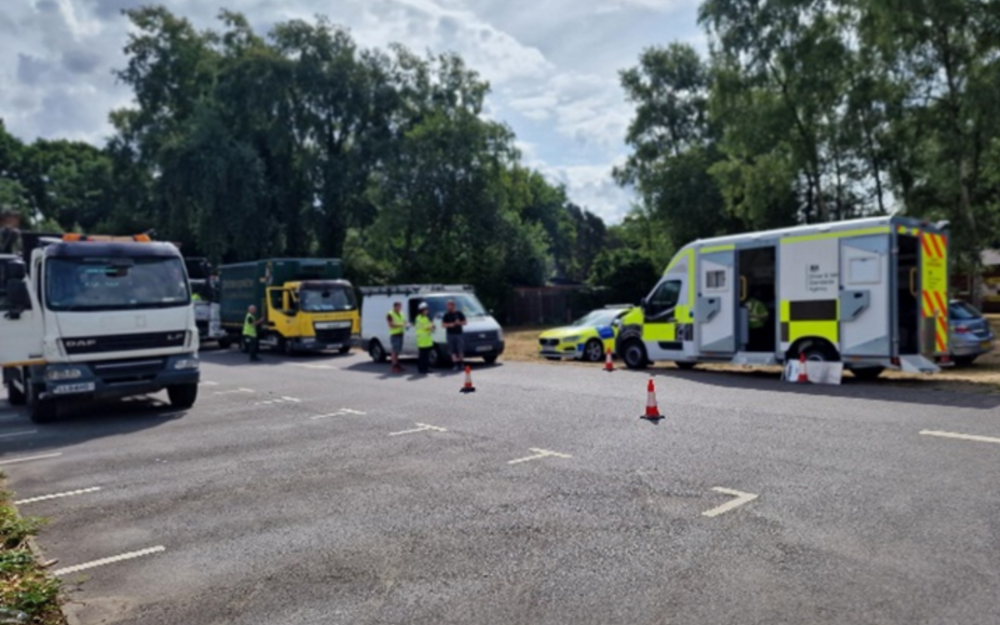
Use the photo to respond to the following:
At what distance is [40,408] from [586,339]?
12.8 metres

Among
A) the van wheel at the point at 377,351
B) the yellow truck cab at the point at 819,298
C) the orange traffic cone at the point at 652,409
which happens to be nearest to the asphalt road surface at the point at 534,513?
the orange traffic cone at the point at 652,409

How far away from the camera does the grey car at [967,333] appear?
1612 centimetres

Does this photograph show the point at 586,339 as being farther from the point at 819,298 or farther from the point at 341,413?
the point at 341,413

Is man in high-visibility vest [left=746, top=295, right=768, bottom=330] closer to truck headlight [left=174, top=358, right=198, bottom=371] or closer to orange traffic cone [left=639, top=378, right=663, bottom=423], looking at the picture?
orange traffic cone [left=639, top=378, right=663, bottom=423]

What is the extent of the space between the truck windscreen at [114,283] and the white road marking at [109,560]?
7.27m

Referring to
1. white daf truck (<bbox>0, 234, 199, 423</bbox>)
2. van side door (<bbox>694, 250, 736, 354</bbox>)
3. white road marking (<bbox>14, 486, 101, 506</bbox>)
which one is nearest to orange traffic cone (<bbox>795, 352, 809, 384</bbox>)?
van side door (<bbox>694, 250, 736, 354</bbox>)

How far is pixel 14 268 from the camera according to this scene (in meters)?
11.5

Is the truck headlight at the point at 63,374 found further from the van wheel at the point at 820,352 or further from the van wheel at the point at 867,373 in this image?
the van wheel at the point at 867,373

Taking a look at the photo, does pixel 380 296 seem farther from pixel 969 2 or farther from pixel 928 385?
pixel 969 2

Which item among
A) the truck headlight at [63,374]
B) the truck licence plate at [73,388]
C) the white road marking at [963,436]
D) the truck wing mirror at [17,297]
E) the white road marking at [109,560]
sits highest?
the truck wing mirror at [17,297]

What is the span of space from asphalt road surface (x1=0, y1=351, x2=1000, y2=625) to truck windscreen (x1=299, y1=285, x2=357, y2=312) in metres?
12.8

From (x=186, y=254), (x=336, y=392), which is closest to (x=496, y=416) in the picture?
(x=336, y=392)

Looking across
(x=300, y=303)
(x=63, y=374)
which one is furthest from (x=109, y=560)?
(x=300, y=303)

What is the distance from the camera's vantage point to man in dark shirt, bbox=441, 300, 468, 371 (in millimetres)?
18391
